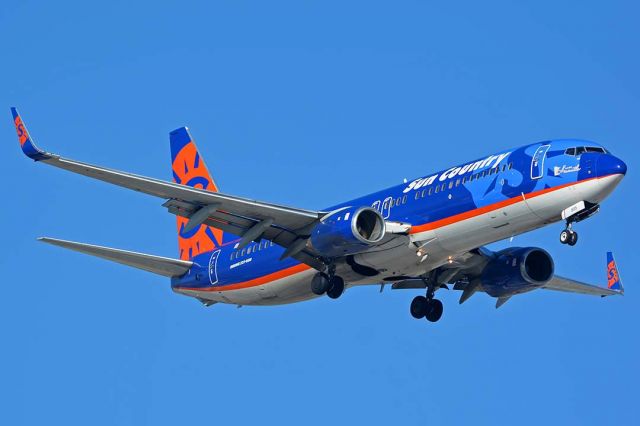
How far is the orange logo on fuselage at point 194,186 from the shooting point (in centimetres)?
5581

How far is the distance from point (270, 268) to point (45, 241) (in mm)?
9033

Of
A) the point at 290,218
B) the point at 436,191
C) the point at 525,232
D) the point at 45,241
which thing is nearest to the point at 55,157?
the point at 45,241

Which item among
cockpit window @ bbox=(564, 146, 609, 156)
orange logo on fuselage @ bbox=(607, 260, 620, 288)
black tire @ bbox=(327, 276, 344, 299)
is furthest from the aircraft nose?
orange logo on fuselage @ bbox=(607, 260, 620, 288)

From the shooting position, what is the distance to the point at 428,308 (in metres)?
52.0

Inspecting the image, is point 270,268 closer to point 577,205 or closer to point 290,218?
point 290,218

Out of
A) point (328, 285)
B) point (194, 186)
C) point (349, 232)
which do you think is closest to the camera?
point (349, 232)

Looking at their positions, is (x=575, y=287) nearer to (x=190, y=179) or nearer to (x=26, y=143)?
(x=190, y=179)

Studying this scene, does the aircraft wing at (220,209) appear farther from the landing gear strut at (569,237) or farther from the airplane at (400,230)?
the landing gear strut at (569,237)

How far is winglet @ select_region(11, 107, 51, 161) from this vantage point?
41781 millimetres

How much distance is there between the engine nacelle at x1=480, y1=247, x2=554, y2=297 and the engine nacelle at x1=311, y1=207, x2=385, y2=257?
7126mm

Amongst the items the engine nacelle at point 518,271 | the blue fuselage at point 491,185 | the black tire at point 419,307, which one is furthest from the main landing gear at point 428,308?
the blue fuselage at point 491,185

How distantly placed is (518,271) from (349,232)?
864 centimetres

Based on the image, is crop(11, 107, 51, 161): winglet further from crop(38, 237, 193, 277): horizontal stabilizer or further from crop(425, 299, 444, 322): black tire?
crop(425, 299, 444, 322): black tire

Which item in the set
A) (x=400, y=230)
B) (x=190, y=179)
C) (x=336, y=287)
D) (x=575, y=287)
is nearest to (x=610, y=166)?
(x=400, y=230)
